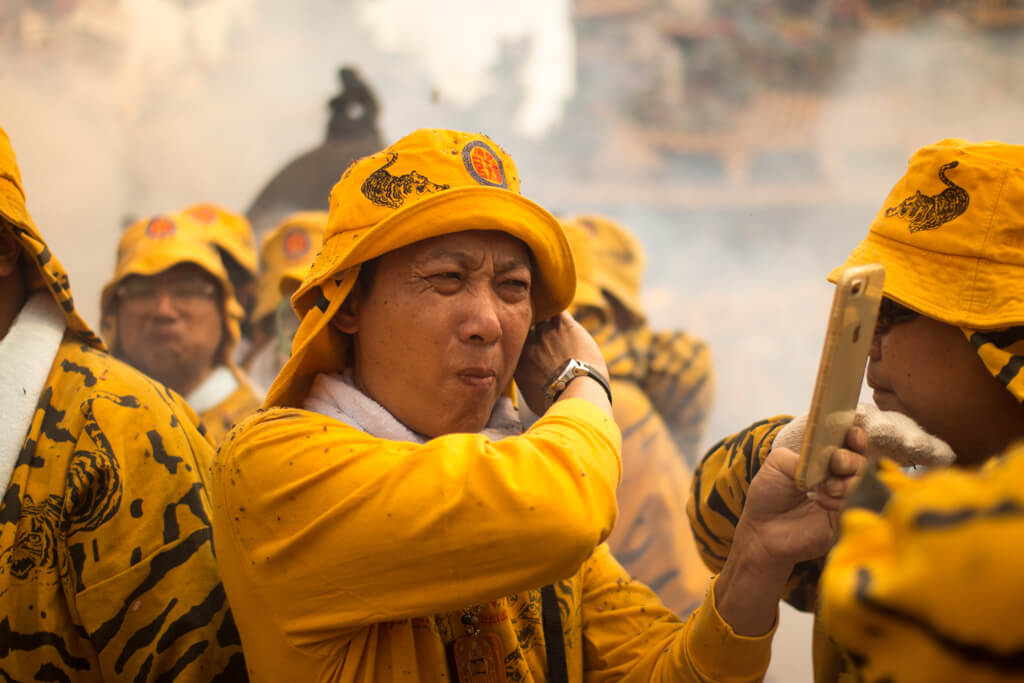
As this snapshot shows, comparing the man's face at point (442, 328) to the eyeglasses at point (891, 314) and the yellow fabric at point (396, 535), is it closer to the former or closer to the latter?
the yellow fabric at point (396, 535)

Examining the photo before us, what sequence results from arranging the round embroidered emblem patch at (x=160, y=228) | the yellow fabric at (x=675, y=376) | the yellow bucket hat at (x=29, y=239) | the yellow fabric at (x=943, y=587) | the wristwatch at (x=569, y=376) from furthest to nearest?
the yellow fabric at (x=675, y=376) → the round embroidered emblem patch at (x=160, y=228) → the yellow bucket hat at (x=29, y=239) → the wristwatch at (x=569, y=376) → the yellow fabric at (x=943, y=587)

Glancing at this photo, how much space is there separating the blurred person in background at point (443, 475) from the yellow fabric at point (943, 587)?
0.68 m

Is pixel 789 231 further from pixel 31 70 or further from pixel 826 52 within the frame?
pixel 31 70

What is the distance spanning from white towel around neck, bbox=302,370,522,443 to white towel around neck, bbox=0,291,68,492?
24.5 inches

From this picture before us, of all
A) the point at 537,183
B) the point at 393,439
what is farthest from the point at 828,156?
the point at 393,439

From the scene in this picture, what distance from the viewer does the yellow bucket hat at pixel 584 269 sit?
156 inches

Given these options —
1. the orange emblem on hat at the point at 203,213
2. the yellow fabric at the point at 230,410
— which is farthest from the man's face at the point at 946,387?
the orange emblem on hat at the point at 203,213

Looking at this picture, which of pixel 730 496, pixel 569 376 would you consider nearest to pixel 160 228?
pixel 569 376

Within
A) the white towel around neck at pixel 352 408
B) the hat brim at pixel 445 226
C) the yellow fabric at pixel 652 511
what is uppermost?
the hat brim at pixel 445 226

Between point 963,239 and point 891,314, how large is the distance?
198 mm

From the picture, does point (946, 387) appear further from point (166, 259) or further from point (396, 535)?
point (166, 259)

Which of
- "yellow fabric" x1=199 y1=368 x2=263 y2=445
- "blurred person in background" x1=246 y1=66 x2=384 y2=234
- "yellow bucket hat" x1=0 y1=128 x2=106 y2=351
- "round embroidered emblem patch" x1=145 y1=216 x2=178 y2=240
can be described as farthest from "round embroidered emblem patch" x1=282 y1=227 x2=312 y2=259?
"yellow bucket hat" x1=0 y1=128 x2=106 y2=351

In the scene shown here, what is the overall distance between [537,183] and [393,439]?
5975mm

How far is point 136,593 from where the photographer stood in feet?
5.76
